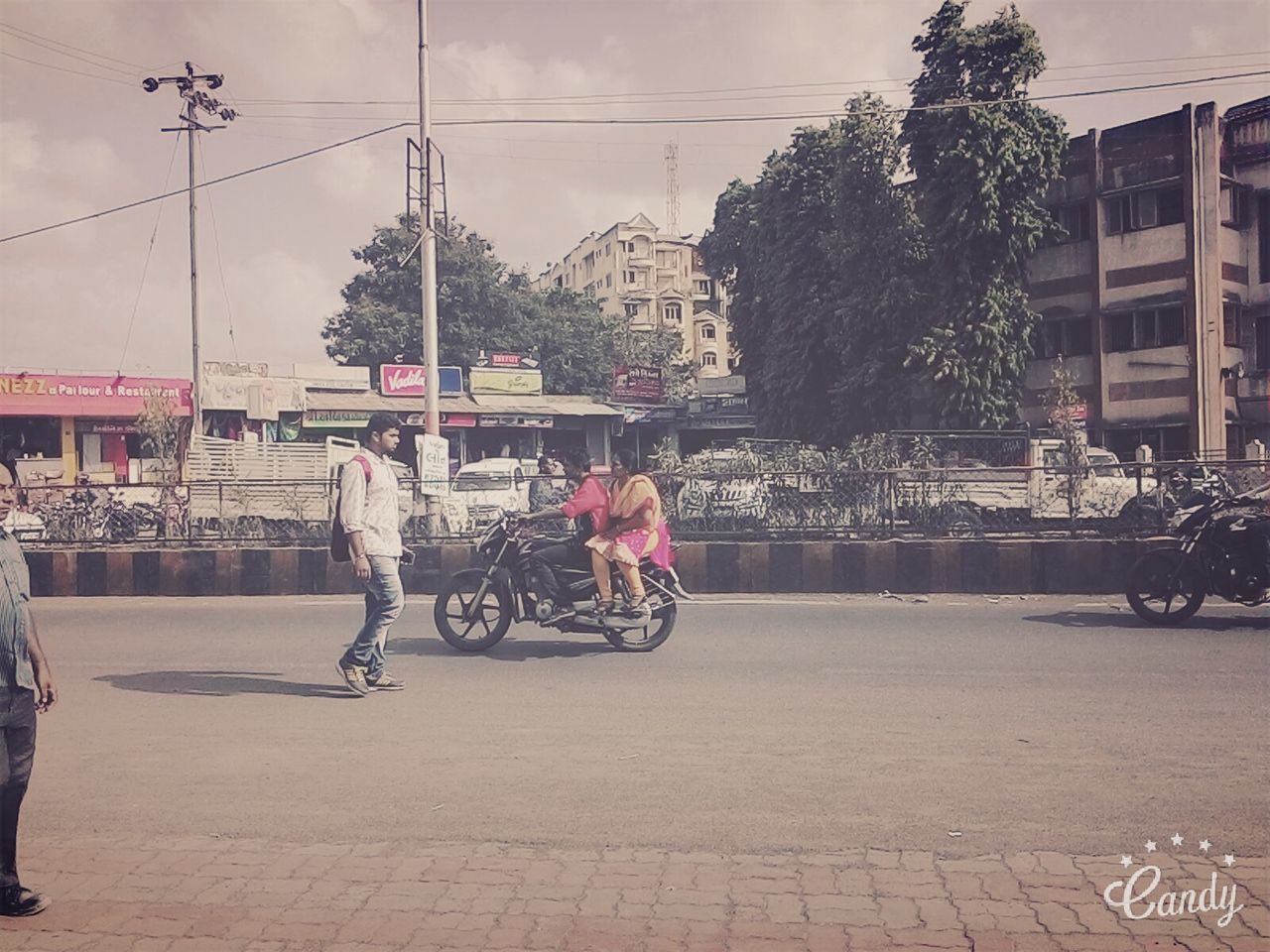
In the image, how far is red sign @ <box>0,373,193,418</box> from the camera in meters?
32.3

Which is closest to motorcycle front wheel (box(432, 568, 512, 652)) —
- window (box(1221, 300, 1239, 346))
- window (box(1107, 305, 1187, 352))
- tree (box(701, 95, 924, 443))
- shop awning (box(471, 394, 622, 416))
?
tree (box(701, 95, 924, 443))

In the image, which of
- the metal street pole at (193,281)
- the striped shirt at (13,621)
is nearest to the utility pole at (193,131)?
the metal street pole at (193,281)

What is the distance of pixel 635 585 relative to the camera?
27.5 feet

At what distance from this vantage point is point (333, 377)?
130ft

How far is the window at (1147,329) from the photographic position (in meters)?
29.9

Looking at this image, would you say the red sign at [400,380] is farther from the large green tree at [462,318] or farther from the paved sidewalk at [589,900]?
the paved sidewalk at [589,900]

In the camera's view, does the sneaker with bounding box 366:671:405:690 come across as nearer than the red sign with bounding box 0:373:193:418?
Yes

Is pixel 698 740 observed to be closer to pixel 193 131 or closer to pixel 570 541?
pixel 570 541

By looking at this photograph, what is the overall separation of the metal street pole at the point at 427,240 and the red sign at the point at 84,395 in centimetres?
1857

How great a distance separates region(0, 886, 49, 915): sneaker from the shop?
103 feet

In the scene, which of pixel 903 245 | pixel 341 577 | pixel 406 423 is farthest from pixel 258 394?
pixel 341 577

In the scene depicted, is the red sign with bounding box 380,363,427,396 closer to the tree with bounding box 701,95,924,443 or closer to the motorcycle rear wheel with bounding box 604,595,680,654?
the tree with bounding box 701,95,924,443

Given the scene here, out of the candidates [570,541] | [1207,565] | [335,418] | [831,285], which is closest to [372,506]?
[570,541]

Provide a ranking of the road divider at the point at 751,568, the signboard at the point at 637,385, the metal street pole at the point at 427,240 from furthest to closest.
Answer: the signboard at the point at 637,385 < the metal street pole at the point at 427,240 < the road divider at the point at 751,568
